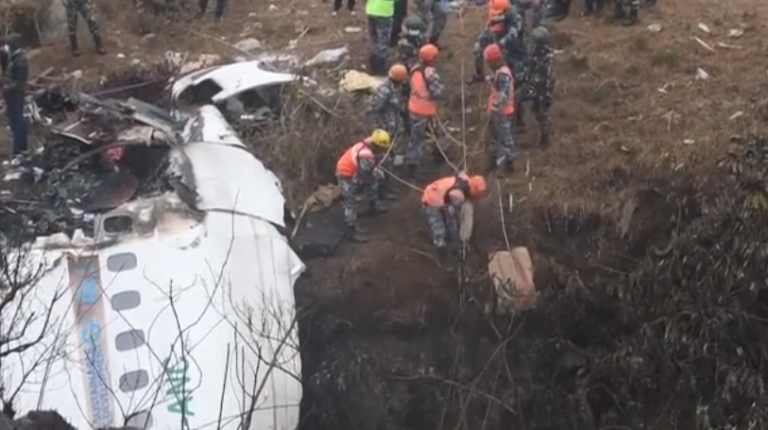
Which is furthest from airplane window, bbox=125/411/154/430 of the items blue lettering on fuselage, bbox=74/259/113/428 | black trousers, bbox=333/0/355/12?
black trousers, bbox=333/0/355/12

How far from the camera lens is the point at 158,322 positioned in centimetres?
948

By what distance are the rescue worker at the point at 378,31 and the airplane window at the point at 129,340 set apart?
22.3 feet

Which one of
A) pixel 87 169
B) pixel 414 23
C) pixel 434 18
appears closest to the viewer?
pixel 87 169

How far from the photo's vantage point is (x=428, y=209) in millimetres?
12070

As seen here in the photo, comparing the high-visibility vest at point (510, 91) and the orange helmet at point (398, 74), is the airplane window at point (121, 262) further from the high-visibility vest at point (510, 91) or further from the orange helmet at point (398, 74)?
the high-visibility vest at point (510, 91)

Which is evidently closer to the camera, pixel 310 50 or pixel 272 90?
pixel 272 90

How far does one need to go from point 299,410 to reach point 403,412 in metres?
1.80

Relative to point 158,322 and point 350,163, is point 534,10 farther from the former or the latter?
point 158,322

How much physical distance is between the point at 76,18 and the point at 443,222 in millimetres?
7403

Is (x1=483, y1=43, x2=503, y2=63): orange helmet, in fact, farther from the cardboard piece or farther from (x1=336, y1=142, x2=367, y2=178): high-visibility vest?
the cardboard piece

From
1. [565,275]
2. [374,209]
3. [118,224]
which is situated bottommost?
[565,275]

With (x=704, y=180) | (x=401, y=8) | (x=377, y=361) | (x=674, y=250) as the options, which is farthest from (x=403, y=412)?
(x=401, y=8)

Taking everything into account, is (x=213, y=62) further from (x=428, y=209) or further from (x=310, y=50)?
(x=428, y=209)

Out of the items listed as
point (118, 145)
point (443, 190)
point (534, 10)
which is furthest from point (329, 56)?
point (118, 145)
